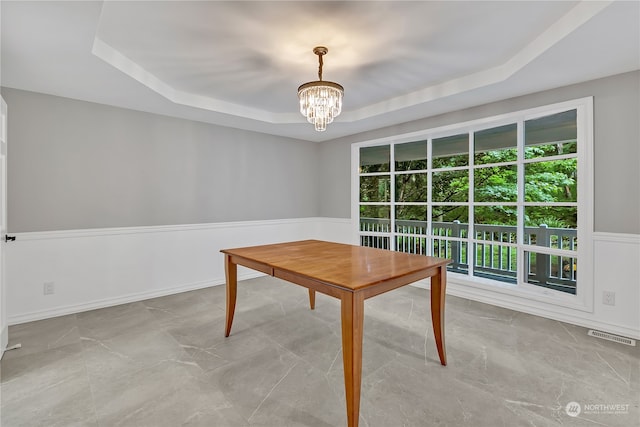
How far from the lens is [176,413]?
5.42 ft

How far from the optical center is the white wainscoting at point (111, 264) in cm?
291

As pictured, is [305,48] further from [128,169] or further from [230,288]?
[128,169]

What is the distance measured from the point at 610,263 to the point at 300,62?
3.34 metres

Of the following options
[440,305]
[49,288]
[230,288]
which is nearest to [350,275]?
[440,305]

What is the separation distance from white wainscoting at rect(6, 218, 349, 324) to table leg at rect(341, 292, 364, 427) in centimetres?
307

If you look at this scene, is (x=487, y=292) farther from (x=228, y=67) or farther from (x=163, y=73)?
(x=163, y=73)

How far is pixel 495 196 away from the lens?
3.74m

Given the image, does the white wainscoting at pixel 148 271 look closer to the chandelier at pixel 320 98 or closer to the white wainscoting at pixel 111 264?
the white wainscoting at pixel 111 264

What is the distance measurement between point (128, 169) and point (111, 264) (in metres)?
1.12

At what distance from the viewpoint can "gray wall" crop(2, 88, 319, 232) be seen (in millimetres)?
2916

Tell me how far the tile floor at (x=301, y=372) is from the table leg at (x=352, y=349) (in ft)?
0.67

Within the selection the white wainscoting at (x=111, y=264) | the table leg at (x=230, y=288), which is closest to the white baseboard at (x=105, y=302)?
the white wainscoting at (x=111, y=264)

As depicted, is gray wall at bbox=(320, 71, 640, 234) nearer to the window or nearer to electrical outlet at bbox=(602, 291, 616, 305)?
the window

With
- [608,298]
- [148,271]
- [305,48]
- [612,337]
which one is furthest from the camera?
[148,271]
